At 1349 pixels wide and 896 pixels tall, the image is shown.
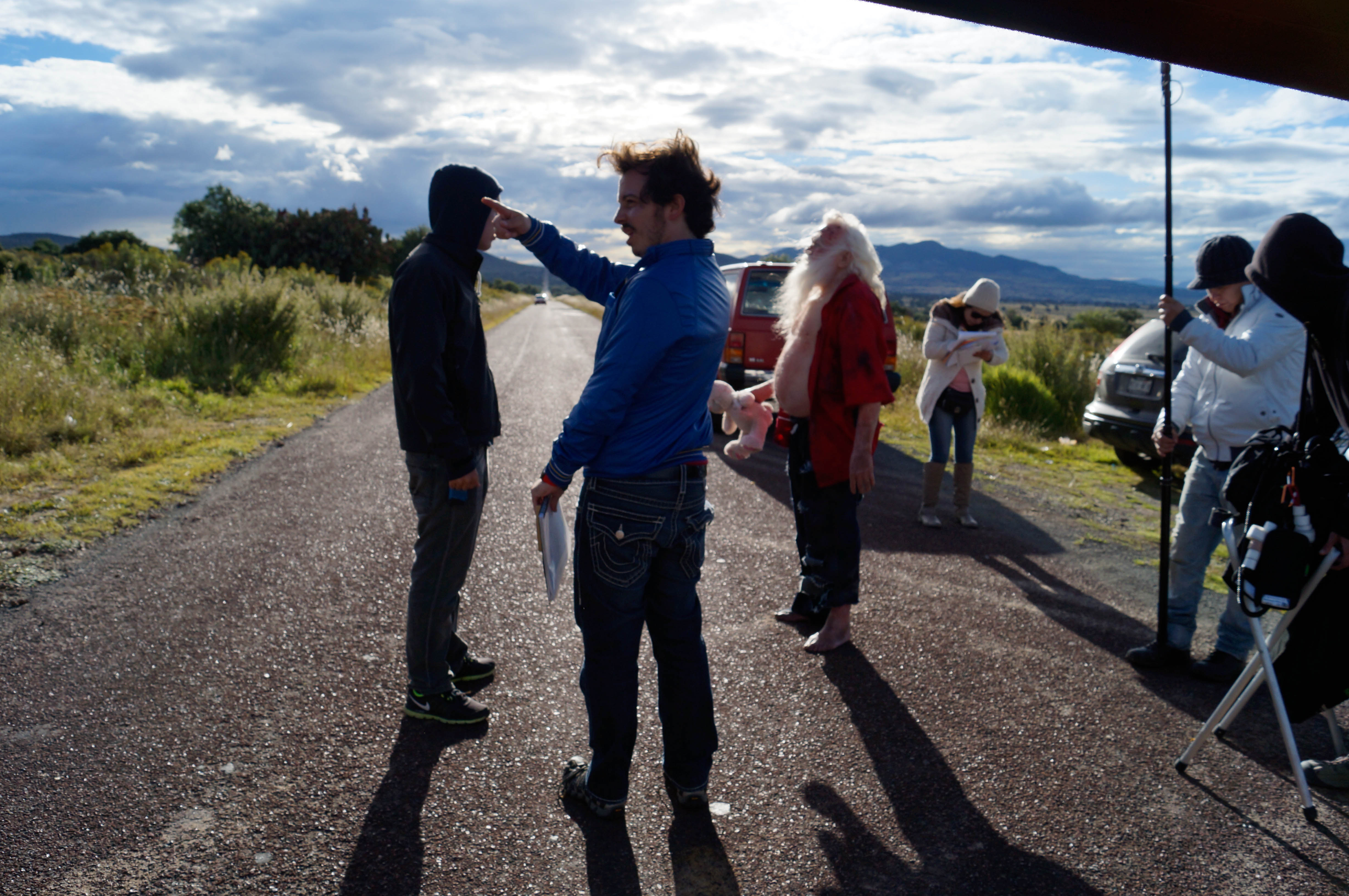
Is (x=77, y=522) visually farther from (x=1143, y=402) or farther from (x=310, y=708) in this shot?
(x=1143, y=402)

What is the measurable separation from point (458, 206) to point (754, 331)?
7653 mm

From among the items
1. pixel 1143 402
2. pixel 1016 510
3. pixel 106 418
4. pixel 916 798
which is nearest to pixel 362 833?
pixel 916 798

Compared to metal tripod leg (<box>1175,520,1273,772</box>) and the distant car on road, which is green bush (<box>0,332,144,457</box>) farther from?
the distant car on road

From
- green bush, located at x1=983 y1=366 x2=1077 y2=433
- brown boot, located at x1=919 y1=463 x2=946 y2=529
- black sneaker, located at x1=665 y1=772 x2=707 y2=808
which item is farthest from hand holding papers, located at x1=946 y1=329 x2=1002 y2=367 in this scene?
green bush, located at x1=983 y1=366 x2=1077 y2=433

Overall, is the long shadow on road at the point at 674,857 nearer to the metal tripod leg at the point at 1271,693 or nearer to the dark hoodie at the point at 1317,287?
the metal tripod leg at the point at 1271,693

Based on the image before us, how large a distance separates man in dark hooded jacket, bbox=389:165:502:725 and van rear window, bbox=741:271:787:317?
7500mm

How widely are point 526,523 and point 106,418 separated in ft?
17.6

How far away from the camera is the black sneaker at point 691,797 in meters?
2.85

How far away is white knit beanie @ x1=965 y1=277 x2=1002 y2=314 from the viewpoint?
20.7 ft

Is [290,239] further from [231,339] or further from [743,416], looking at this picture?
[743,416]

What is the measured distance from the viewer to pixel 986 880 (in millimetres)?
2553

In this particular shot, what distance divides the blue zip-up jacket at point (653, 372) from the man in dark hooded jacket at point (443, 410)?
2.39 feet

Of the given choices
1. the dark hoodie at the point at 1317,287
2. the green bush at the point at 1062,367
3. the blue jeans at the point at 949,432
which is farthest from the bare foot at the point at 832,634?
the green bush at the point at 1062,367

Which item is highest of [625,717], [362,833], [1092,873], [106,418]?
[106,418]
